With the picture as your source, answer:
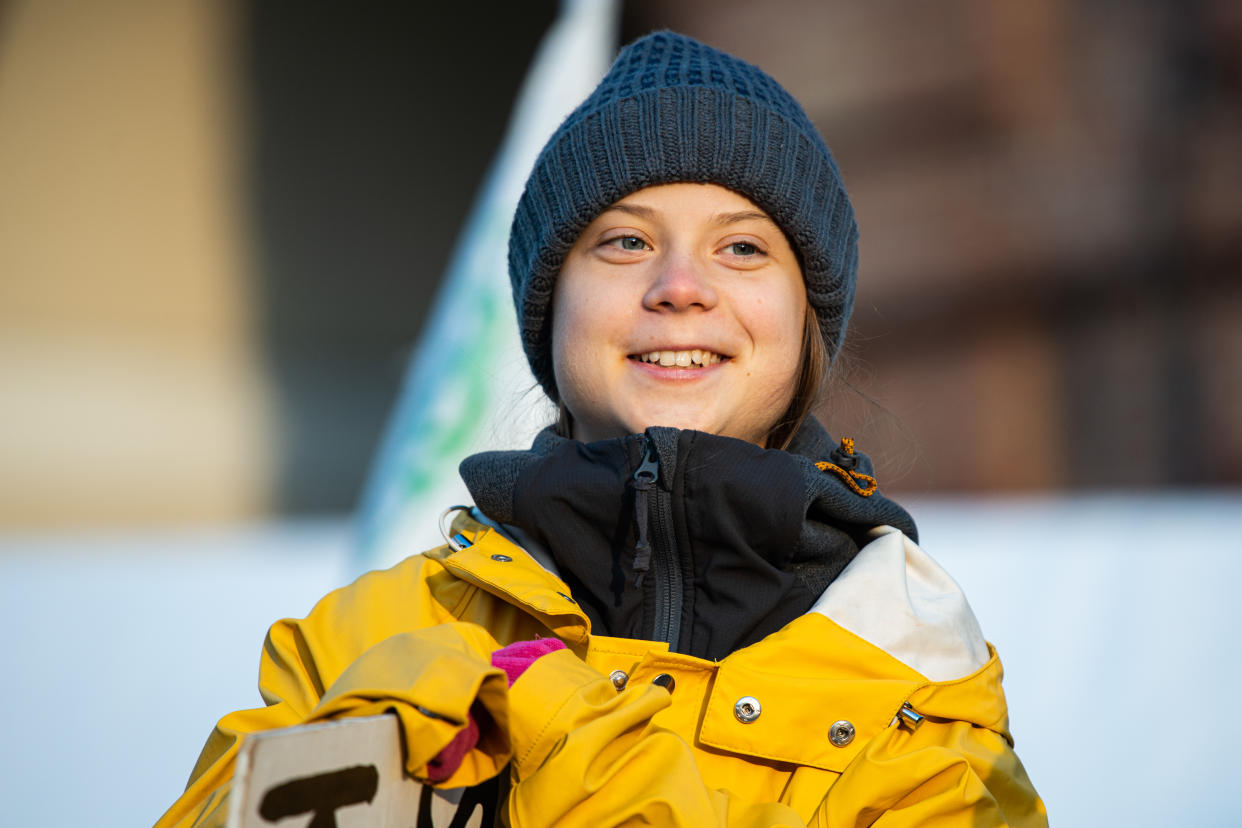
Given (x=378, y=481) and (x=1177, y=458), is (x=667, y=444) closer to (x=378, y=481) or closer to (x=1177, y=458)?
(x=378, y=481)

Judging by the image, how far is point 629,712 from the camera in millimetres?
799

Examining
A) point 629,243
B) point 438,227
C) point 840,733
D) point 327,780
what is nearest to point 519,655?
point 327,780

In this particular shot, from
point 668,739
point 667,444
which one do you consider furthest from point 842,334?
point 668,739

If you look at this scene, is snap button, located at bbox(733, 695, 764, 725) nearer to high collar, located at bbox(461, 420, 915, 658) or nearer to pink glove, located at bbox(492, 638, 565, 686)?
high collar, located at bbox(461, 420, 915, 658)

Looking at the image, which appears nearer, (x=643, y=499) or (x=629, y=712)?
Answer: (x=629, y=712)

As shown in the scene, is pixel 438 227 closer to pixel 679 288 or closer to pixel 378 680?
pixel 679 288

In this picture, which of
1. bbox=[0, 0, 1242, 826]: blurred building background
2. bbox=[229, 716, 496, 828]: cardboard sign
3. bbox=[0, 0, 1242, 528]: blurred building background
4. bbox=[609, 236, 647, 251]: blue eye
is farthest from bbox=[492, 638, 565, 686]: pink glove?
bbox=[0, 0, 1242, 528]: blurred building background

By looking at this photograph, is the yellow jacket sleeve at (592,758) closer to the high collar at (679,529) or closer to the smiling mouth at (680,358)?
the high collar at (679,529)

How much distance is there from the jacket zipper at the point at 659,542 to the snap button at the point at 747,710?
102mm

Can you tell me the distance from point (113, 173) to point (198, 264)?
0.54 m

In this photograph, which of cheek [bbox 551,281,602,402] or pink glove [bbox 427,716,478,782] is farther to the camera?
cheek [bbox 551,281,602,402]

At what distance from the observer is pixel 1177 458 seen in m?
3.26

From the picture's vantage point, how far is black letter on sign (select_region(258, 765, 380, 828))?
607 millimetres

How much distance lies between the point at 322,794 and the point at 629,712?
24cm
